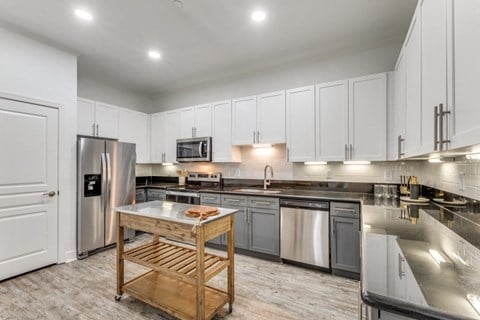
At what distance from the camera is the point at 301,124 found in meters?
3.35

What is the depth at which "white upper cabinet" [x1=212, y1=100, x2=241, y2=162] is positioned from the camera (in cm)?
396

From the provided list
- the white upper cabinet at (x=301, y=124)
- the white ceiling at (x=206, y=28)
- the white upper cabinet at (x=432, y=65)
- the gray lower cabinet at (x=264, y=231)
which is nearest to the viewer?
the white upper cabinet at (x=432, y=65)

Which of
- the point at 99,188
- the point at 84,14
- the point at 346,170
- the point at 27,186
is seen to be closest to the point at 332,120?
the point at 346,170

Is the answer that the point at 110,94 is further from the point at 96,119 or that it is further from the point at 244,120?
the point at 244,120

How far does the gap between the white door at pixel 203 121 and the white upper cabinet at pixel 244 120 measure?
509 mm

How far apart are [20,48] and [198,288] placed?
11.4 ft

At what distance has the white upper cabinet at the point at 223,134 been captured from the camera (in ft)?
13.0

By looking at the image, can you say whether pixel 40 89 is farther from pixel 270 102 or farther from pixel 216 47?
pixel 270 102

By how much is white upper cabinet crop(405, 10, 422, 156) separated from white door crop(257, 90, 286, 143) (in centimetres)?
164

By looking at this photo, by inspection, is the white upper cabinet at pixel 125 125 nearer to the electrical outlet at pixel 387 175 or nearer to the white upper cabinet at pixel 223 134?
the white upper cabinet at pixel 223 134

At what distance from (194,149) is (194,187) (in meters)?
0.70

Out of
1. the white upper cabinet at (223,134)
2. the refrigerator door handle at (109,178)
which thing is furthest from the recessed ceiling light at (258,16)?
the refrigerator door handle at (109,178)

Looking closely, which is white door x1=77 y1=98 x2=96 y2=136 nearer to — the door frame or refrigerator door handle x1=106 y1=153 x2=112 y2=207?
the door frame

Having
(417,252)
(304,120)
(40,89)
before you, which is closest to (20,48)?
(40,89)
